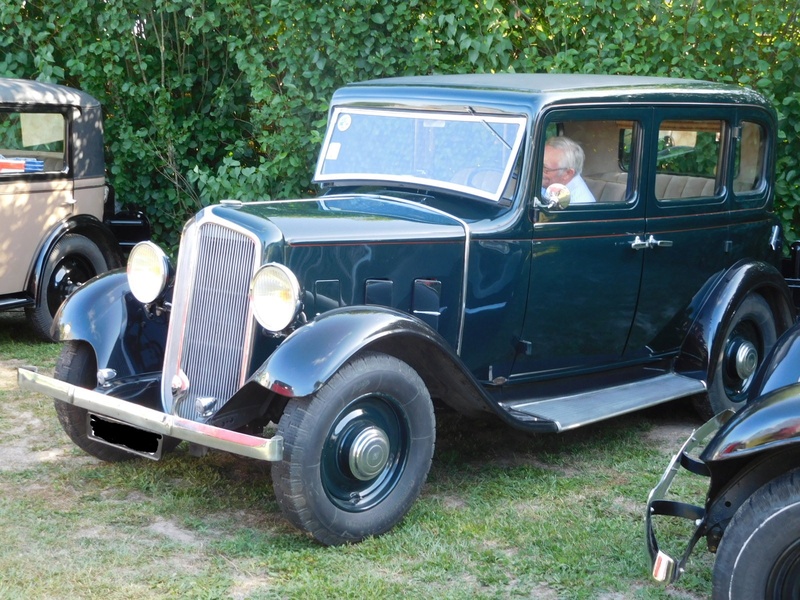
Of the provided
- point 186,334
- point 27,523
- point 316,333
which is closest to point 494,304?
point 316,333

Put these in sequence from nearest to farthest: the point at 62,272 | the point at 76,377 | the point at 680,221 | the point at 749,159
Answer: the point at 76,377, the point at 680,221, the point at 749,159, the point at 62,272

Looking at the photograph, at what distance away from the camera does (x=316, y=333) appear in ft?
12.3

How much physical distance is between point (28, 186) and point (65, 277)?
73 centimetres

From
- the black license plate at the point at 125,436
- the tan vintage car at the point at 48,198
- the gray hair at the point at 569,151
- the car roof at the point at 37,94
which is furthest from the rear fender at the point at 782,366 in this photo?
the car roof at the point at 37,94

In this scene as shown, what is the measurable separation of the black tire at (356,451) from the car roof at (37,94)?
442 centimetres

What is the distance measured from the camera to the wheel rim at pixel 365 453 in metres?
3.82

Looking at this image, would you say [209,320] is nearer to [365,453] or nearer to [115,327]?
[115,327]

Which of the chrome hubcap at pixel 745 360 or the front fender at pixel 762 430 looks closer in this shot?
the front fender at pixel 762 430

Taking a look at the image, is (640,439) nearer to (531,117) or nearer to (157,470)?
(531,117)

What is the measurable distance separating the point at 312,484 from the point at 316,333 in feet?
1.81

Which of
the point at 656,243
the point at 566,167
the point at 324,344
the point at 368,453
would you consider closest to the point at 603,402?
the point at 656,243

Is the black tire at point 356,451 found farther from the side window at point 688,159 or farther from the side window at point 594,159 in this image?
the side window at point 688,159

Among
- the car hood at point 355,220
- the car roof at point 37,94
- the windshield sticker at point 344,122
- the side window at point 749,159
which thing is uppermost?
the car roof at point 37,94

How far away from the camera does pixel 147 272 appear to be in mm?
4414
